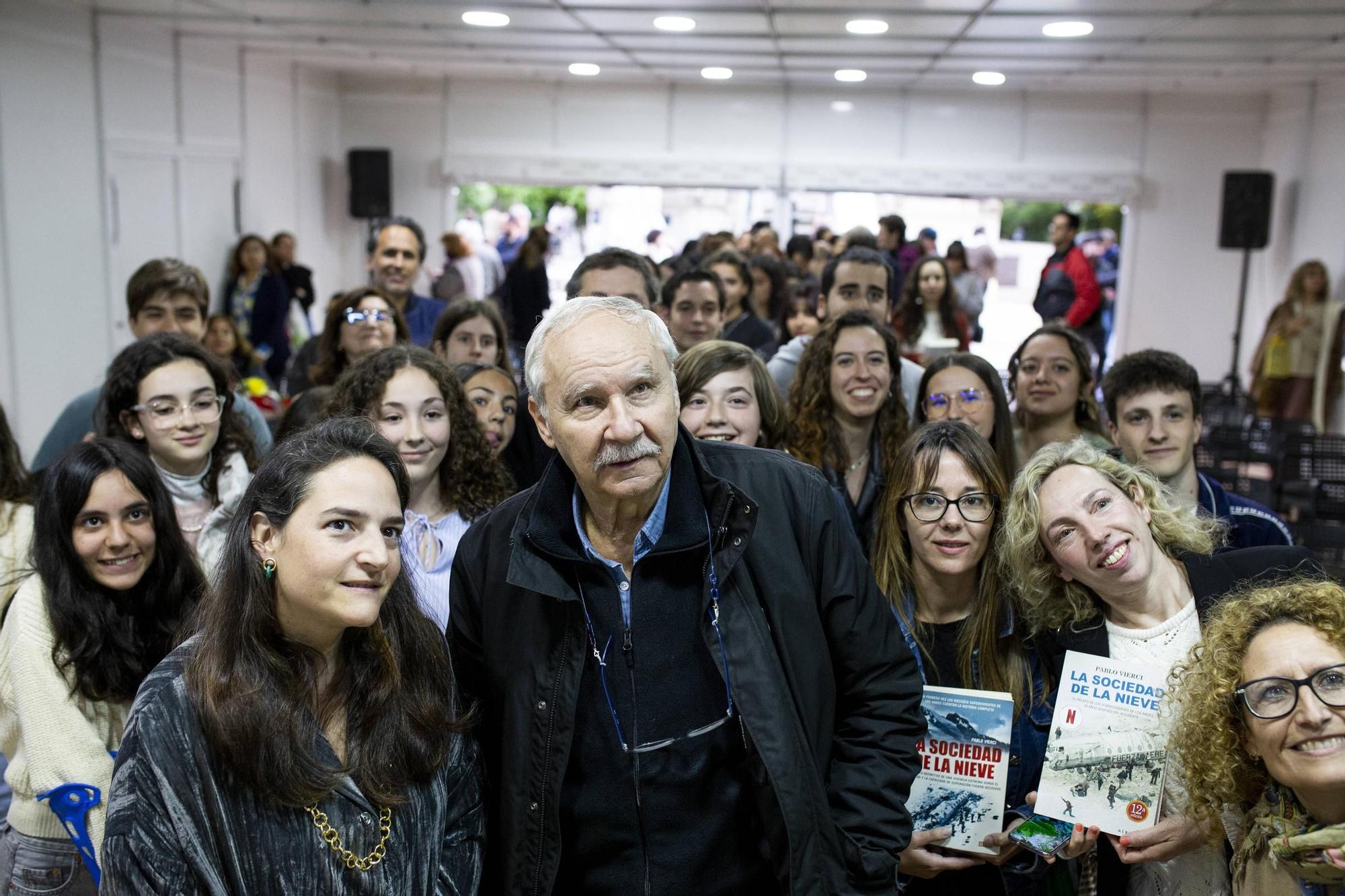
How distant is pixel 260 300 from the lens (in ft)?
33.9

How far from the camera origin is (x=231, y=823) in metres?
1.65

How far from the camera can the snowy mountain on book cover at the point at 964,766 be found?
7.51 ft

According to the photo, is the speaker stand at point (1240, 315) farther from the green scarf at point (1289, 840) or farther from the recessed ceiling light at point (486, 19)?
the green scarf at point (1289, 840)

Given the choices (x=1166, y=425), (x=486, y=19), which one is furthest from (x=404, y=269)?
(x=1166, y=425)

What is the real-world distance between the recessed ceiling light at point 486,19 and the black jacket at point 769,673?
678 cm

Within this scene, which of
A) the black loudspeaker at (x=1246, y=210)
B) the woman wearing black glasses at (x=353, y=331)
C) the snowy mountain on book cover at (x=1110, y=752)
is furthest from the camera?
the black loudspeaker at (x=1246, y=210)

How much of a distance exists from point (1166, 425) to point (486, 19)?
6502 millimetres

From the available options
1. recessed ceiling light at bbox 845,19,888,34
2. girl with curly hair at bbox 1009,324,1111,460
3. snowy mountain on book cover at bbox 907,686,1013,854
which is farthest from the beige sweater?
recessed ceiling light at bbox 845,19,888,34

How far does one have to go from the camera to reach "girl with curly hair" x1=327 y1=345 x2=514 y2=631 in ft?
9.72

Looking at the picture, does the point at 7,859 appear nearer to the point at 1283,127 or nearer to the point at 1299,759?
the point at 1299,759

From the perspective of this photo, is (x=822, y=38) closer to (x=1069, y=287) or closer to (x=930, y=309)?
(x=930, y=309)

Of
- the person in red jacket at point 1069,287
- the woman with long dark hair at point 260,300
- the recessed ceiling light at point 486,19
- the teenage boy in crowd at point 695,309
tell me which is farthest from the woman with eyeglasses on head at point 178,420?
the person in red jacket at point 1069,287

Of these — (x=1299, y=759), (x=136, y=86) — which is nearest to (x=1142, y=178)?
(x=136, y=86)

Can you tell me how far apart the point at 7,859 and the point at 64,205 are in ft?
23.1
